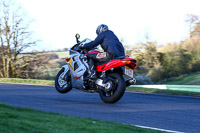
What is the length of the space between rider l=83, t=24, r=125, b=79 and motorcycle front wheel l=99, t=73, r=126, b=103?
0.55 meters

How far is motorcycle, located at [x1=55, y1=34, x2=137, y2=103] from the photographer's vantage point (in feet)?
26.1

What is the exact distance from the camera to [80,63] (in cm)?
→ 893

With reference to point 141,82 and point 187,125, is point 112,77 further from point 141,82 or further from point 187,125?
point 141,82

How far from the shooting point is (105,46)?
27.7 feet

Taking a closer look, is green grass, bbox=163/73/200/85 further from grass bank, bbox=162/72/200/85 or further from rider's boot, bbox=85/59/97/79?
rider's boot, bbox=85/59/97/79

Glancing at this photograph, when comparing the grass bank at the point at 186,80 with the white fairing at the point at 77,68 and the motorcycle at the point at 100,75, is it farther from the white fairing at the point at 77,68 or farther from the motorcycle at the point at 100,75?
the white fairing at the point at 77,68

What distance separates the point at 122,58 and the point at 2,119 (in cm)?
416

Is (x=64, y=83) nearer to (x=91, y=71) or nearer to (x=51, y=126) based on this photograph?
(x=91, y=71)

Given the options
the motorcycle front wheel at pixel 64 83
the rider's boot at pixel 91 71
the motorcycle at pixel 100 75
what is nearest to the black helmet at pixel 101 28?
the motorcycle at pixel 100 75

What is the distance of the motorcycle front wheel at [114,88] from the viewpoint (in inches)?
309

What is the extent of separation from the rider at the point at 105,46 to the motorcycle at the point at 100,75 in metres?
0.16

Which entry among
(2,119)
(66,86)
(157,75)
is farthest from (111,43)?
(157,75)

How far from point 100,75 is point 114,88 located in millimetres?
694

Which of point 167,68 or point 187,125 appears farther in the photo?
point 167,68
